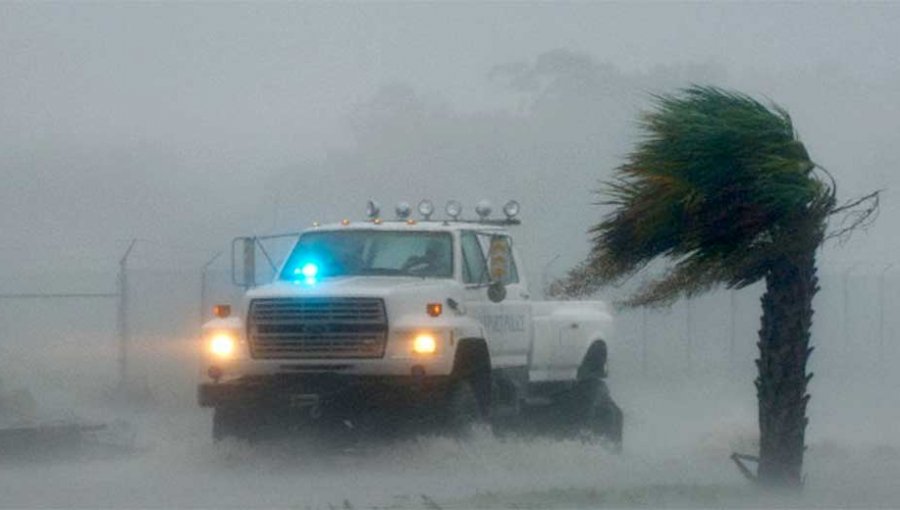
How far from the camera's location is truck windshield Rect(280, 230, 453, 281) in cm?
2036

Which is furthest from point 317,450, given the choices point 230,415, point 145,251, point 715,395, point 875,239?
point 875,239

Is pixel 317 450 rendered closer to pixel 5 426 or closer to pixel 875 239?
pixel 5 426

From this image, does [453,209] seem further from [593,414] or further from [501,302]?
[593,414]

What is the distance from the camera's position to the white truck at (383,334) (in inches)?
754

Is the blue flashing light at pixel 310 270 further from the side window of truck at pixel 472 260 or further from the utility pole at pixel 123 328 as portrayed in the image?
the utility pole at pixel 123 328

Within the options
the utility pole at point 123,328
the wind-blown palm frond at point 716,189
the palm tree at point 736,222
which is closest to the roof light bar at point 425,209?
the palm tree at point 736,222

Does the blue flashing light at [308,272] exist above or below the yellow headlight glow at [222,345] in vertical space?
above

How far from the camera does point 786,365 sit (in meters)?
16.6

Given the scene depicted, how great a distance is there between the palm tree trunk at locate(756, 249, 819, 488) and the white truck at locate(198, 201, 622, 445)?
376 centimetres

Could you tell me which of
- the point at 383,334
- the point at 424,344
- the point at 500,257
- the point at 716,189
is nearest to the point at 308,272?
the point at 383,334

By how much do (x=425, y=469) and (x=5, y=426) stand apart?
243 inches

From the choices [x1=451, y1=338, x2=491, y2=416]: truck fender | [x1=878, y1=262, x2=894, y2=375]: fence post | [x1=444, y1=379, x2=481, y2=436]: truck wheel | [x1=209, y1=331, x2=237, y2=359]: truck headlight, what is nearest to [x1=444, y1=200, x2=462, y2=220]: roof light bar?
[x1=451, y1=338, x2=491, y2=416]: truck fender

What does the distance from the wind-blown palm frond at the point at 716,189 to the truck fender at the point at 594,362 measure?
6.40 meters

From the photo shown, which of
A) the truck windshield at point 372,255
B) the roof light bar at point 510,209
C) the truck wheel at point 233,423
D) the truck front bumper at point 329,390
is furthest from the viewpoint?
the roof light bar at point 510,209
